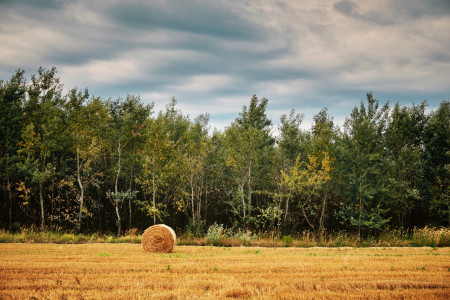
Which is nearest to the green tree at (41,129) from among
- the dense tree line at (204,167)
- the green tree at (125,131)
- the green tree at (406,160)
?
the dense tree line at (204,167)

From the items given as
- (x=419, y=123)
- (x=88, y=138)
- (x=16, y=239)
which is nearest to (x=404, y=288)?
(x=16, y=239)

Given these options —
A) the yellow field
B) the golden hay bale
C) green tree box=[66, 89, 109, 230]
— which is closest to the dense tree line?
green tree box=[66, 89, 109, 230]

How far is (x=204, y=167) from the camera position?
33.1m

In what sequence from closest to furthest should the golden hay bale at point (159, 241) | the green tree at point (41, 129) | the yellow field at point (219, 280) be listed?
the yellow field at point (219, 280) < the golden hay bale at point (159, 241) < the green tree at point (41, 129)

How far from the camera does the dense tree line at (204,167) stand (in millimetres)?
27975

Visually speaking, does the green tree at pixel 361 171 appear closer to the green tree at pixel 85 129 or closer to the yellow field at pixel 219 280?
the yellow field at pixel 219 280

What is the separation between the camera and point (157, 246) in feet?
51.6

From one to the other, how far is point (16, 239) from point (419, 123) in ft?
123

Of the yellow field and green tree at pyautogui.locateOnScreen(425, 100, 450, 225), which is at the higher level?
green tree at pyautogui.locateOnScreen(425, 100, 450, 225)

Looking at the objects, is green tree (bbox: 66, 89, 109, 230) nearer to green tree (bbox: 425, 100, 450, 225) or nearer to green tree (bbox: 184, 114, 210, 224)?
green tree (bbox: 184, 114, 210, 224)

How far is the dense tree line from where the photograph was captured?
2797cm

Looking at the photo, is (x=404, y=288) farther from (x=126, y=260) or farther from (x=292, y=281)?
(x=126, y=260)

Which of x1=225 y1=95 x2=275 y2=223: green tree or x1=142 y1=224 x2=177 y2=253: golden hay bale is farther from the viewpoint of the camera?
x1=225 y1=95 x2=275 y2=223: green tree

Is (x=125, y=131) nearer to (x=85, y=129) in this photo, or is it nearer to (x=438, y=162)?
(x=85, y=129)
